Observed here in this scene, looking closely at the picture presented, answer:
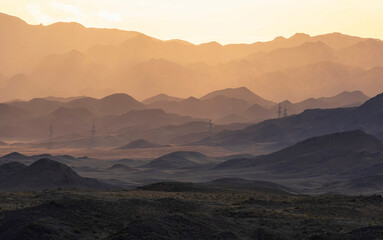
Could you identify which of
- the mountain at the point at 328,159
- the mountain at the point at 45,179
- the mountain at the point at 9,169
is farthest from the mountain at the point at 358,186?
the mountain at the point at 9,169

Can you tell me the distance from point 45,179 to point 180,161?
6788cm

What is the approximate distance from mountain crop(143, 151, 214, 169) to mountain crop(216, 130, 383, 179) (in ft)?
36.5

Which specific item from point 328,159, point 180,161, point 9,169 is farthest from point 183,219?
point 180,161

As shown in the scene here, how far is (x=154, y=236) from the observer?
112ft

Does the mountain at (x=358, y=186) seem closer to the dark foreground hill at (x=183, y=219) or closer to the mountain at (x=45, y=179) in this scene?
the mountain at (x=45, y=179)

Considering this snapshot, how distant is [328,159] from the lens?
5600 inches

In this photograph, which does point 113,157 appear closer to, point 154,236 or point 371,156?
point 371,156

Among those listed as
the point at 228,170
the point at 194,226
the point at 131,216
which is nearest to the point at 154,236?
the point at 194,226

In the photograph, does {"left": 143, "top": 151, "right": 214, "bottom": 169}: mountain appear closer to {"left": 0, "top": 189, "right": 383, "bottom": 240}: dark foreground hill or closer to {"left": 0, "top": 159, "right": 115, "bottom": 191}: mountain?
{"left": 0, "top": 159, "right": 115, "bottom": 191}: mountain

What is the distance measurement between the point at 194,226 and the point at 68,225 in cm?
752

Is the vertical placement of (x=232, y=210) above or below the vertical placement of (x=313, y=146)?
below

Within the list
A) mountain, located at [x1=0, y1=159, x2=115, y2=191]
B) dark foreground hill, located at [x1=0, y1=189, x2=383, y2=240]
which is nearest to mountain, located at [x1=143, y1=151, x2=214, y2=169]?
mountain, located at [x1=0, y1=159, x2=115, y2=191]

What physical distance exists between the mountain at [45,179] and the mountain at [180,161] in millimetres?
54256

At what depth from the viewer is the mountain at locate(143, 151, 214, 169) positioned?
15375cm
